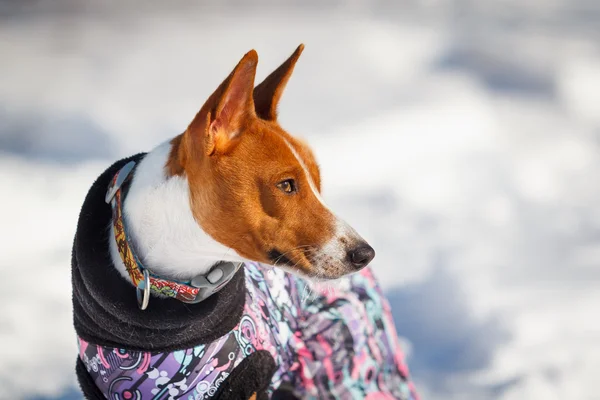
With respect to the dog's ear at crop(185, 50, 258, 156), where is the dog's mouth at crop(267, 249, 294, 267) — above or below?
below

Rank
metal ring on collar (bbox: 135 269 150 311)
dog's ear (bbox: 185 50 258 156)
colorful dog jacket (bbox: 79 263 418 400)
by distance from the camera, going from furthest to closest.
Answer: colorful dog jacket (bbox: 79 263 418 400) → metal ring on collar (bbox: 135 269 150 311) → dog's ear (bbox: 185 50 258 156)

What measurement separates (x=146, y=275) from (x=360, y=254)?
54 centimetres

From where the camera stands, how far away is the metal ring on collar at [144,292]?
1662 millimetres

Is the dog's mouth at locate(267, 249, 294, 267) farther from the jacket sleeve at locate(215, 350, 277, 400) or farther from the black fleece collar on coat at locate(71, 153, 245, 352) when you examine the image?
the jacket sleeve at locate(215, 350, 277, 400)

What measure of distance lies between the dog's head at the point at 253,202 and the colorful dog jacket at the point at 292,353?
1.17ft

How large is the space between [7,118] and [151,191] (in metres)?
2.40

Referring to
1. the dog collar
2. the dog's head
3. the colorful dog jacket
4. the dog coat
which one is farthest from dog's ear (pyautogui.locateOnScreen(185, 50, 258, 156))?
the colorful dog jacket

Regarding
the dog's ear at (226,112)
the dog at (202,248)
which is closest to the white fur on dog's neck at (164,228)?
the dog at (202,248)

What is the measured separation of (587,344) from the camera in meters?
3.32

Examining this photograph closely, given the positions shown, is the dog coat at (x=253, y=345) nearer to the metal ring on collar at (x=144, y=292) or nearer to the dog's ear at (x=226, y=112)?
the metal ring on collar at (x=144, y=292)

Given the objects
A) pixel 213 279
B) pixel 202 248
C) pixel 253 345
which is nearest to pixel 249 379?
pixel 253 345

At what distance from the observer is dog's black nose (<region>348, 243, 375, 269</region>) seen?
164cm

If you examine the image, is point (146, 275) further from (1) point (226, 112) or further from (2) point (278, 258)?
(1) point (226, 112)

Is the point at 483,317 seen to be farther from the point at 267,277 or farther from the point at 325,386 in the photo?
the point at 267,277
